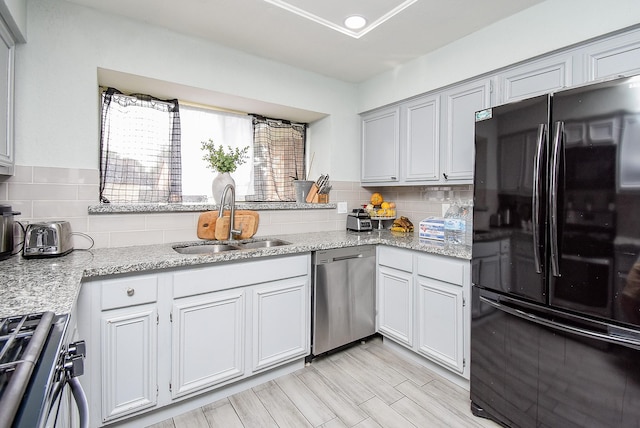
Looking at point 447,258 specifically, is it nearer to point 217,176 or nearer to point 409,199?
point 409,199

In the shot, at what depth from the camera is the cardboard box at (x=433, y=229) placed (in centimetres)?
223

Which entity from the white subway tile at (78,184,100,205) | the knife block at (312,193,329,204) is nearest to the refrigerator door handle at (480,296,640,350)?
the knife block at (312,193,329,204)

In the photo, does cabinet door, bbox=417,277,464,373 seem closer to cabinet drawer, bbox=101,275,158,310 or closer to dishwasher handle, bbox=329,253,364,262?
dishwasher handle, bbox=329,253,364,262

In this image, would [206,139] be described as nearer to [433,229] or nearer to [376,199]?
[376,199]

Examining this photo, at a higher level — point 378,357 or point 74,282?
point 74,282

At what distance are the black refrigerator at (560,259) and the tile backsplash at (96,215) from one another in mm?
1048

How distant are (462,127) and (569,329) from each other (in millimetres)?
1480

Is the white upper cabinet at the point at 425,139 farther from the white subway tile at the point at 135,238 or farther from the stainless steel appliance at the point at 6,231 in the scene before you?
the stainless steel appliance at the point at 6,231

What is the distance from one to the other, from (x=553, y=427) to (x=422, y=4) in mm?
2313

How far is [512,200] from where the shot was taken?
1.55 metres

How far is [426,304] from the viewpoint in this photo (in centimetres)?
215

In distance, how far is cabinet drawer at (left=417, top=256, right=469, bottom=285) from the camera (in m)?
1.93

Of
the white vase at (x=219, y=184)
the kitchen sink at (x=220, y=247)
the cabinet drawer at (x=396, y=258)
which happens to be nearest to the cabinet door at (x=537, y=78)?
the cabinet drawer at (x=396, y=258)

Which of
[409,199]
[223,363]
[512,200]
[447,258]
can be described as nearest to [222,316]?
[223,363]
